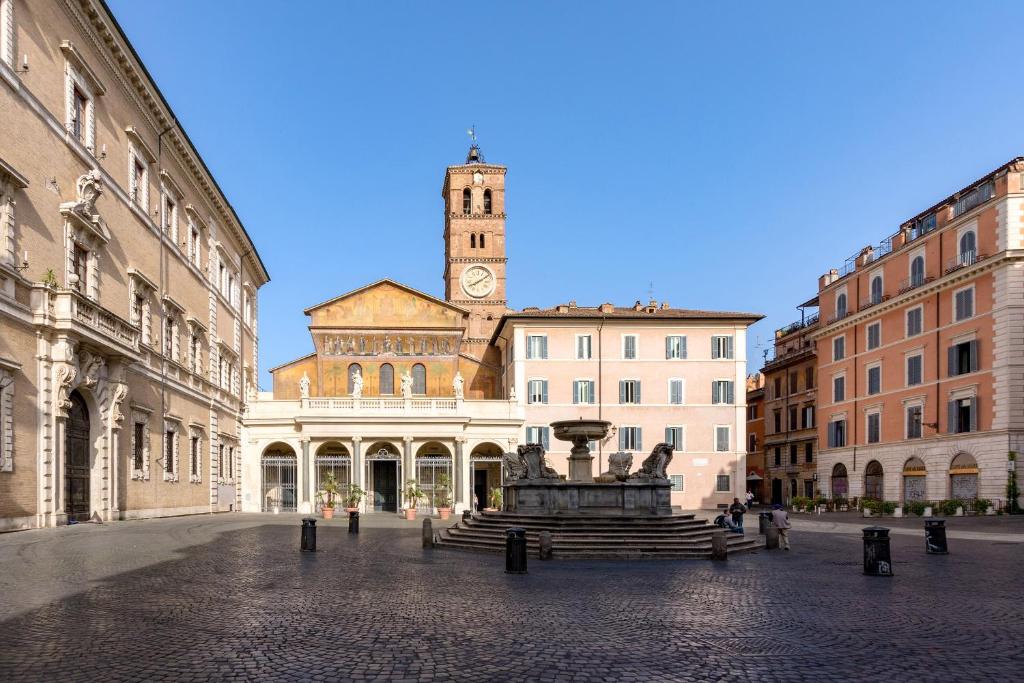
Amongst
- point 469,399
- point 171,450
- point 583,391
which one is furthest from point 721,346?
point 171,450

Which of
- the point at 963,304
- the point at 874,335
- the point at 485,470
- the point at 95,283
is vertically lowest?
the point at 485,470

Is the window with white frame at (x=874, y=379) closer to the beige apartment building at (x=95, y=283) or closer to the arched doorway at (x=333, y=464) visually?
the arched doorway at (x=333, y=464)

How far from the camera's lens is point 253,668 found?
7.29 meters

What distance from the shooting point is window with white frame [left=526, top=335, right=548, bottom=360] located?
47500mm

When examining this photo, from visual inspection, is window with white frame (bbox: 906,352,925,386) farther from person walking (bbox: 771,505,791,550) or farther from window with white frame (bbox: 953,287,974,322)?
person walking (bbox: 771,505,791,550)

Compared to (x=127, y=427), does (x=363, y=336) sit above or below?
above

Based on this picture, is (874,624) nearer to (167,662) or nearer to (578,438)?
(167,662)

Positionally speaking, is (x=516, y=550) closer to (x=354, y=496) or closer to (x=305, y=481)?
(x=354, y=496)

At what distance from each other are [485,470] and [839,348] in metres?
23.5

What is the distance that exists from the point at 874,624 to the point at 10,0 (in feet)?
69.0

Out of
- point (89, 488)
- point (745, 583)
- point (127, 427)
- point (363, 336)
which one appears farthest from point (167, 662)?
point (363, 336)

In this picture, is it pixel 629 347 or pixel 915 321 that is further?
pixel 629 347

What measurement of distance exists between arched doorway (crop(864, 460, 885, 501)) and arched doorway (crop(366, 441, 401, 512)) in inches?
1054

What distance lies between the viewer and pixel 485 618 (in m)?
10.0
